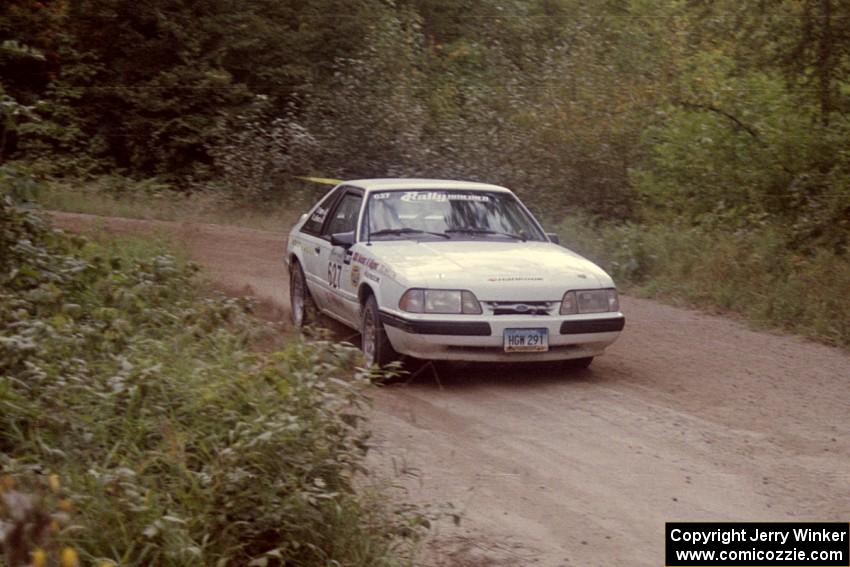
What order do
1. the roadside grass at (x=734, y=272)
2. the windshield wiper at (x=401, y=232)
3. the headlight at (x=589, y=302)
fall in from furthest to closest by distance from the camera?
the roadside grass at (x=734, y=272) → the windshield wiper at (x=401, y=232) → the headlight at (x=589, y=302)

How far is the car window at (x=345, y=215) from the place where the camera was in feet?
36.0

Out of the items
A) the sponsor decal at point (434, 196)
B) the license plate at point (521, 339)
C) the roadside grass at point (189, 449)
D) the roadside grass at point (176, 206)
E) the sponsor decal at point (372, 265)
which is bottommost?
the roadside grass at point (176, 206)

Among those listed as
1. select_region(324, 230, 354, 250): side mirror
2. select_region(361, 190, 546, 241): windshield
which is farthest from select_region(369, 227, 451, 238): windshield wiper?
select_region(324, 230, 354, 250): side mirror

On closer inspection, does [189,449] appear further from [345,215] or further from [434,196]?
[345,215]

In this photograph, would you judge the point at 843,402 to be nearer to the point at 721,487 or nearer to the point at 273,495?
the point at 721,487

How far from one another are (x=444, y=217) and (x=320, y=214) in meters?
1.71

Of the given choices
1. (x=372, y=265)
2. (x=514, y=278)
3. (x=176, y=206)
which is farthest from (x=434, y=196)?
(x=176, y=206)

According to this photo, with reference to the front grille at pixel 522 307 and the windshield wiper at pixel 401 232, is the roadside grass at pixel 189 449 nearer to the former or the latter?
the front grille at pixel 522 307

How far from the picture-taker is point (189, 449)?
559 cm

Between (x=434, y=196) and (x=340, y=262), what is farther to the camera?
(x=434, y=196)

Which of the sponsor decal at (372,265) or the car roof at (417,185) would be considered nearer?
the sponsor decal at (372,265)

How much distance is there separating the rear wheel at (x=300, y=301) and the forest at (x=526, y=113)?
9.40ft

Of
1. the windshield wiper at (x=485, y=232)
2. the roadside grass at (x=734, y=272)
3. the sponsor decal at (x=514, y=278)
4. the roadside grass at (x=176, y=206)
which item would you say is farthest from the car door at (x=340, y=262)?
the roadside grass at (x=176, y=206)

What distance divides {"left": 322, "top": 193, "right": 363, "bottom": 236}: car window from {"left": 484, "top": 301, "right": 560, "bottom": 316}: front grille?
1950 mm
